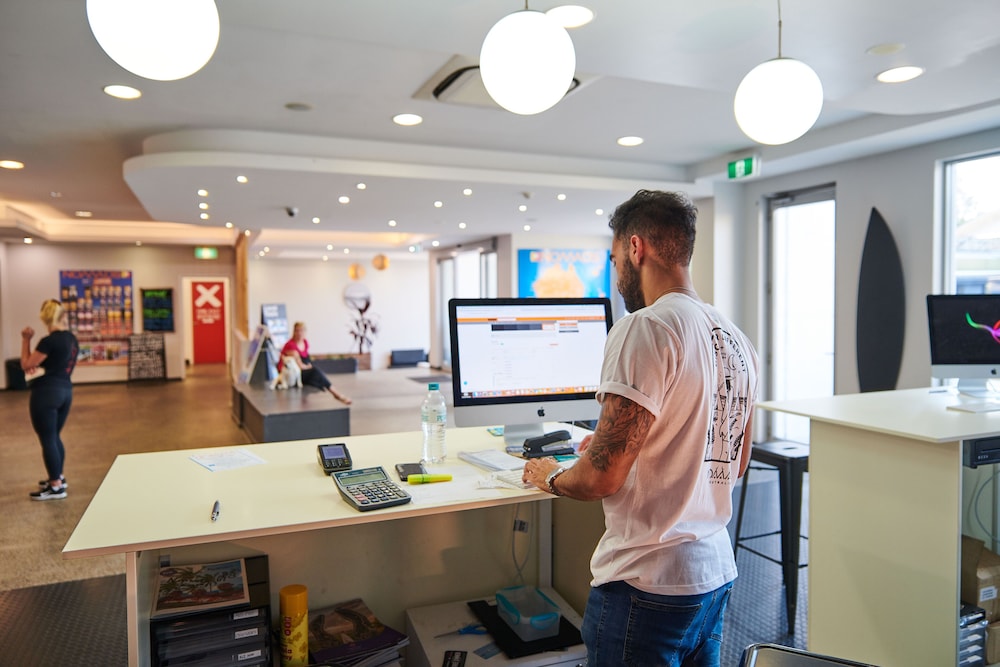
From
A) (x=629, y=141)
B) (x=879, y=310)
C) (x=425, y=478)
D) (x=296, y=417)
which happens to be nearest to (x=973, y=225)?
(x=879, y=310)

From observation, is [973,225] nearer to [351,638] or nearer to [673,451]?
[673,451]

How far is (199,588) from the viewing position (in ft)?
6.40

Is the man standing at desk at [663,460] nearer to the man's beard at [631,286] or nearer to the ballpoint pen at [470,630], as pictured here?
the man's beard at [631,286]

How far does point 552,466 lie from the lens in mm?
1615

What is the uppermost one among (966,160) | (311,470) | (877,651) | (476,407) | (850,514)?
(966,160)

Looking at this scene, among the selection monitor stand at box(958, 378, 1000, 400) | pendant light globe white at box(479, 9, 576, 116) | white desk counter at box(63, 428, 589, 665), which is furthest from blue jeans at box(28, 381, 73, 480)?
monitor stand at box(958, 378, 1000, 400)

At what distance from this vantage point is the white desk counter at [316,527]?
1523 millimetres

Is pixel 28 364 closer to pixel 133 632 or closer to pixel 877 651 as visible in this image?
pixel 133 632

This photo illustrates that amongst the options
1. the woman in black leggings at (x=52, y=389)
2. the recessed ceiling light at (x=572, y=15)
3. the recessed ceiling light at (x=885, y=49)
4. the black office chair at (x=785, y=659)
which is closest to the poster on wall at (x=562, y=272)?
the woman in black leggings at (x=52, y=389)

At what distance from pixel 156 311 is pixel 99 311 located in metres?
1.01

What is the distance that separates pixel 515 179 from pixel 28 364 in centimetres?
427

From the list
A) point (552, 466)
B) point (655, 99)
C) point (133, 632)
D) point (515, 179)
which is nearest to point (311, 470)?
point (133, 632)

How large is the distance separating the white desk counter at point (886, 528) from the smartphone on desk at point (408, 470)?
1.68m

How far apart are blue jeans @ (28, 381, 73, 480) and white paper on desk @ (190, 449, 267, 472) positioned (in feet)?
11.6
